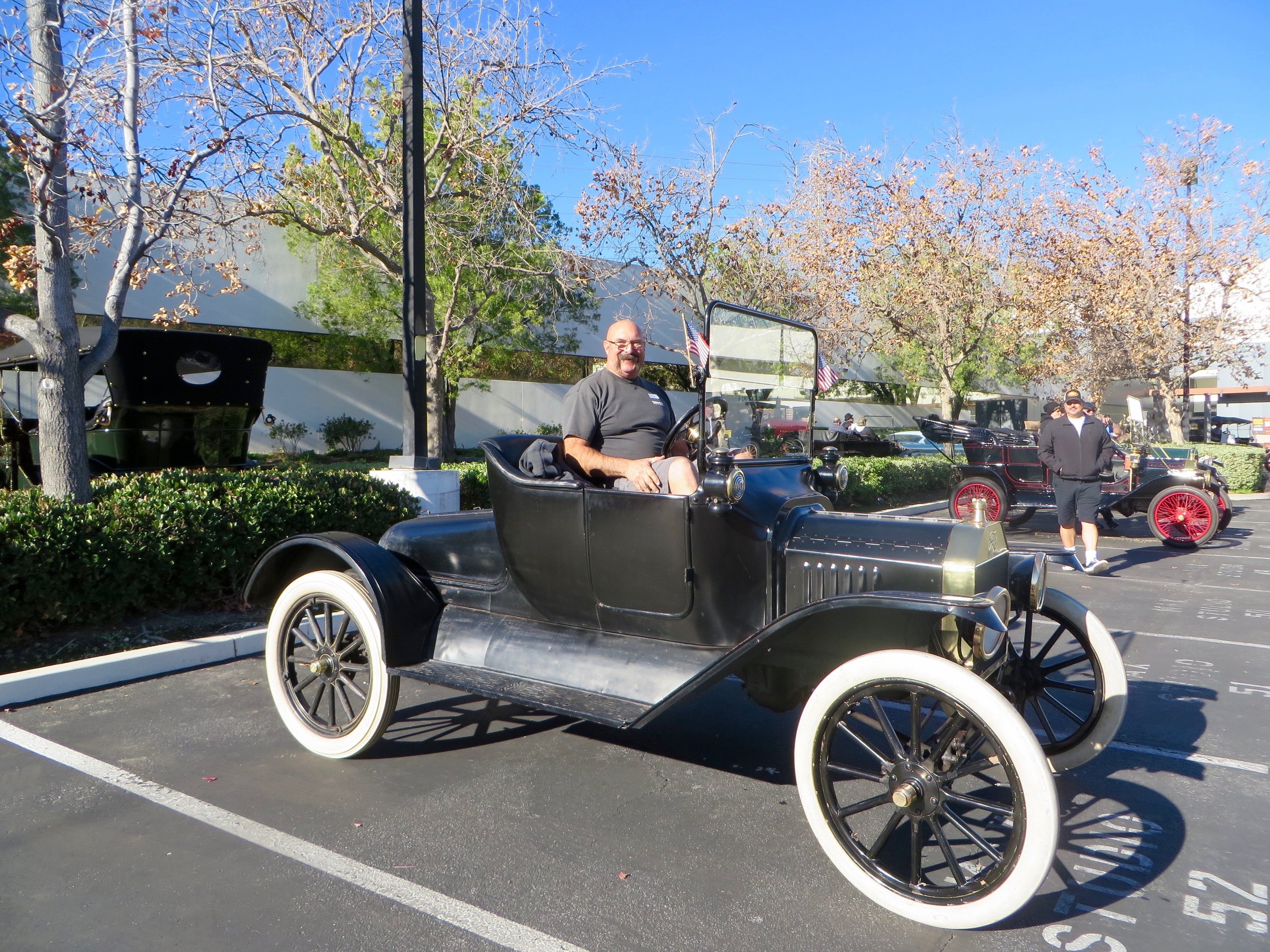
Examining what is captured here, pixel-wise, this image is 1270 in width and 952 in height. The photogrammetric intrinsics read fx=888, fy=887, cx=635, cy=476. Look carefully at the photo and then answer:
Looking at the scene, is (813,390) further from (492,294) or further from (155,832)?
(492,294)

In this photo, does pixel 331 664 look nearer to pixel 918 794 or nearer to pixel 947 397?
pixel 918 794

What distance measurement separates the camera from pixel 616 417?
3750mm

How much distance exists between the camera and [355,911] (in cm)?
260

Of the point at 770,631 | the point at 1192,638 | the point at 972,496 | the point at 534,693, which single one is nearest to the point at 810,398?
the point at 770,631

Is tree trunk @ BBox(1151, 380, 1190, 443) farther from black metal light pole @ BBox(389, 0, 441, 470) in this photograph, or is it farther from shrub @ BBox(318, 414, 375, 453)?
shrub @ BBox(318, 414, 375, 453)

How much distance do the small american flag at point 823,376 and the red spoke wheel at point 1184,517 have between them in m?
8.47

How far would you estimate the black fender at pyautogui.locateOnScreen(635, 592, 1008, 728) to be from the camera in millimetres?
2660

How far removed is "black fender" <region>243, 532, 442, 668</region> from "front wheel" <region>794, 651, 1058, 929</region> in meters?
1.75

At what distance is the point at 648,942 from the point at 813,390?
234 centimetres

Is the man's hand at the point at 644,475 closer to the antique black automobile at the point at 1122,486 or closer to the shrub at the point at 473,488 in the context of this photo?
the shrub at the point at 473,488

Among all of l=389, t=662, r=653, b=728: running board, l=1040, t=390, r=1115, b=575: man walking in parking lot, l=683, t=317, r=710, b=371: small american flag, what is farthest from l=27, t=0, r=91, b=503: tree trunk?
l=1040, t=390, r=1115, b=575: man walking in parking lot

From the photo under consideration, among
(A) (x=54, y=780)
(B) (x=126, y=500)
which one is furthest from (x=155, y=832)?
(B) (x=126, y=500)

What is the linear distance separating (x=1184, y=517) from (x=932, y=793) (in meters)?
9.67

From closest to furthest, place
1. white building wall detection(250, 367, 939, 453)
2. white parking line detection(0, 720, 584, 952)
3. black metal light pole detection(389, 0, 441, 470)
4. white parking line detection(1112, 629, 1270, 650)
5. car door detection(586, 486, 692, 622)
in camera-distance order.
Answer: white parking line detection(0, 720, 584, 952)
car door detection(586, 486, 692, 622)
white parking line detection(1112, 629, 1270, 650)
black metal light pole detection(389, 0, 441, 470)
white building wall detection(250, 367, 939, 453)
